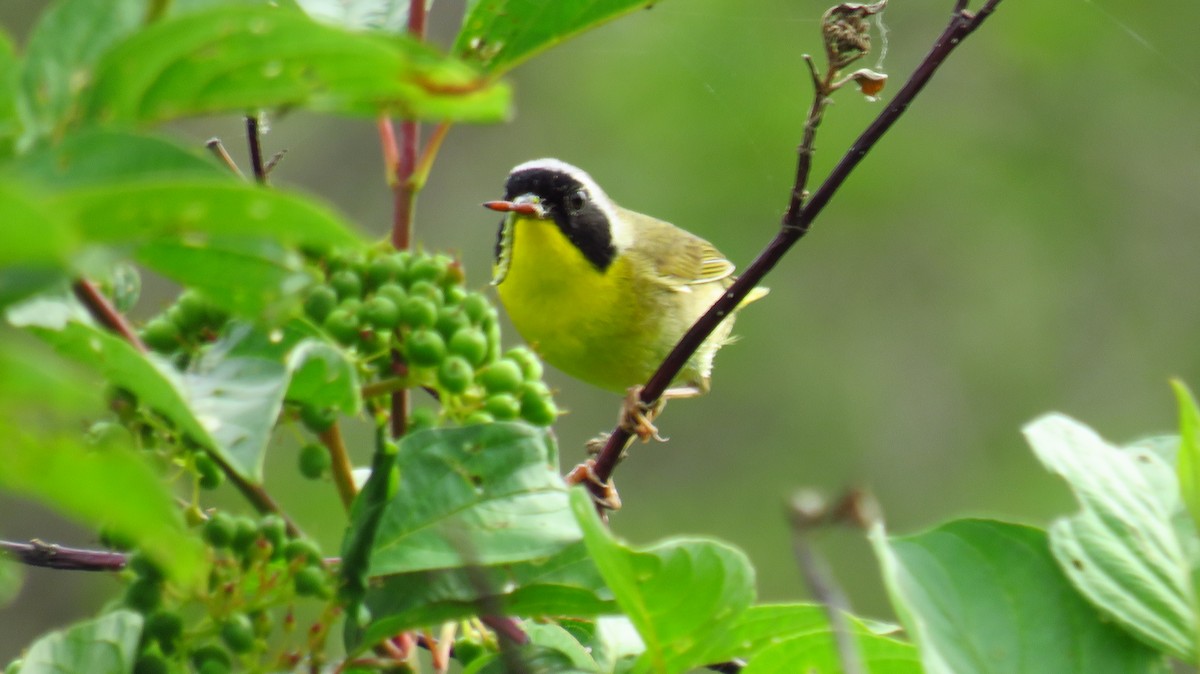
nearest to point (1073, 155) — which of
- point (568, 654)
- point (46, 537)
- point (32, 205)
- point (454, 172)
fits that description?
point (454, 172)

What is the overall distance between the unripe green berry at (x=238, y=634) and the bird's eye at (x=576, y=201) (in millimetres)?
2929

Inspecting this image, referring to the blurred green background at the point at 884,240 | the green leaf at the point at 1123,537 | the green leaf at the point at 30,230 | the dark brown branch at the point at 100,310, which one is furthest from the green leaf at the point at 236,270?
the blurred green background at the point at 884,240

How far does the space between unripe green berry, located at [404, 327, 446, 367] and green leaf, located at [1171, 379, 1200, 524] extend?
2.25 ft

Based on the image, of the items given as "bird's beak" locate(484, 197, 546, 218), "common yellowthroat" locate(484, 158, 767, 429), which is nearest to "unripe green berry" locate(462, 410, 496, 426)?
"bird's beak" locate(484, 197, 546, 218)

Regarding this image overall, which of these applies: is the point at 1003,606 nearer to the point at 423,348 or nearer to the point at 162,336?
the point at 423,348

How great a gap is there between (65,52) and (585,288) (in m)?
2.98

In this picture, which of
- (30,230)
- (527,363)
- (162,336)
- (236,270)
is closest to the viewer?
(30,230)

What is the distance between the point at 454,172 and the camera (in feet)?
36.3

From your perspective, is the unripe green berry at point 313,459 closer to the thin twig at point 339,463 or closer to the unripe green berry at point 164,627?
the thin twig at point 339,463

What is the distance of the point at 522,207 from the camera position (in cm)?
347

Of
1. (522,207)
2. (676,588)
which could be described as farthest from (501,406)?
(522,207)

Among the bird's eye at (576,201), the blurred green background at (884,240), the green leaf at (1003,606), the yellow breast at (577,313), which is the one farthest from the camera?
the blurred green background at (884,240)

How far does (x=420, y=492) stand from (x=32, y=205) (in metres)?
0.67

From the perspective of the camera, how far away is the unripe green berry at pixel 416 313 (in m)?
1.11
